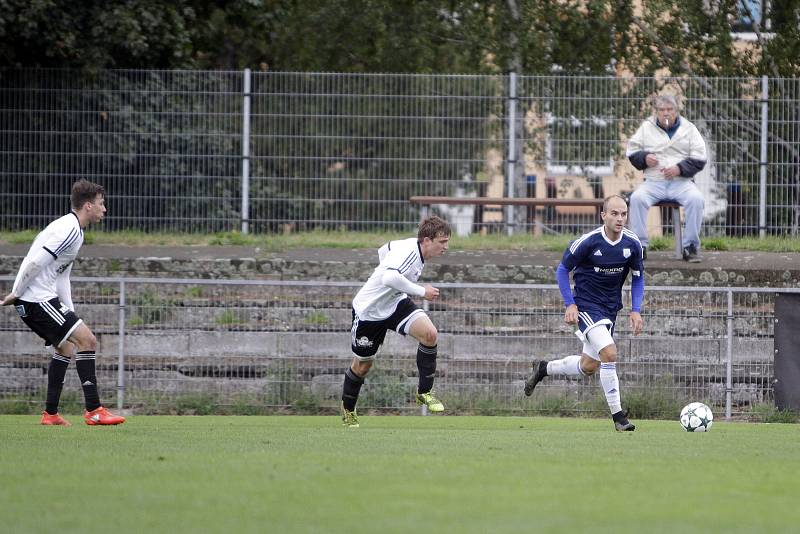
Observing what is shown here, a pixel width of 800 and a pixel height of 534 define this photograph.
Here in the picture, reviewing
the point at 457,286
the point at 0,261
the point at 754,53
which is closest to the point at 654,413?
the point at 457,286

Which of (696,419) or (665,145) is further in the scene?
(665,145)

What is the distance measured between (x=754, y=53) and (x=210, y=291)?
11415 mm

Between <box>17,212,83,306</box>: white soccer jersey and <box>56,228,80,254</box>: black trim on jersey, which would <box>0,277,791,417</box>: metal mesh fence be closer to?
<box>17,212,83,306</box>: white soccer jersey

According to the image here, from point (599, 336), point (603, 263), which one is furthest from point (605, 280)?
point (599, 336)

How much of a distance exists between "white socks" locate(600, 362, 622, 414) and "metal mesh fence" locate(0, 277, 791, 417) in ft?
9.11

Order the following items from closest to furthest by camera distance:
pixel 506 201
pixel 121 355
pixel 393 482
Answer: pixel 393 482, pixel 121 355, pixel 506 201

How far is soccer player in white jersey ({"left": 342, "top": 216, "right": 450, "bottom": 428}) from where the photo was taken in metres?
10.8

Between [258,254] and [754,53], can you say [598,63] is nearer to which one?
[754,53]

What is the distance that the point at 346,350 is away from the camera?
14156 mm

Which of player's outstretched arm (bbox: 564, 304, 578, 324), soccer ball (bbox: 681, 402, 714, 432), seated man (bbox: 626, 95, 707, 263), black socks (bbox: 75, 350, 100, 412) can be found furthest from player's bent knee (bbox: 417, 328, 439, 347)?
seated man (bbox: 626, 95, 707, 263)

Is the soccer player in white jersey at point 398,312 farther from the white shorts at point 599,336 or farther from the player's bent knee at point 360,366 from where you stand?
the white shorts at point 599,336

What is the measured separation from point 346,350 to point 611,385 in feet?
13.1

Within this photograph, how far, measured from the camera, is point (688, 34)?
2289cm

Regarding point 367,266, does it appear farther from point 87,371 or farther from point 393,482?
point 393,482
